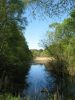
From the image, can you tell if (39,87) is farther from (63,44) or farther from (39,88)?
(63,44)

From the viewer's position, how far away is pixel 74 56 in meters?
42.2

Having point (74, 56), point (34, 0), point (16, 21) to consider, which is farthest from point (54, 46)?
point (34, 0)

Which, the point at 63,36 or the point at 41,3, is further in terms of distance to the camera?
the point at 63,36

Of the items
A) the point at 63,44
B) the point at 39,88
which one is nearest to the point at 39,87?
the point at 39,88

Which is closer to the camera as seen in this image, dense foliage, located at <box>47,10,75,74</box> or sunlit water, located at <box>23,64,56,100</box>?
sunlit water, located at <box>23,64,56,100</box>

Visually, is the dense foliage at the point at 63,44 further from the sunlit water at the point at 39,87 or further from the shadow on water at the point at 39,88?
the sunlit water at the point at 39,87

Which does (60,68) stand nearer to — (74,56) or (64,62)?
(64,62)

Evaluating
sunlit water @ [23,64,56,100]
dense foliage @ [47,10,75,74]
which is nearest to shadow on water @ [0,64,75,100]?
sunlit water @ [23,64,56,100]

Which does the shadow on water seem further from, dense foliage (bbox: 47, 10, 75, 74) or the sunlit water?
dense foliage (bbox: 47, 10, 75, 74)

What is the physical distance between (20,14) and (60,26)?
1301 cm

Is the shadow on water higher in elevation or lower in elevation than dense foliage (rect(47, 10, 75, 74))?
lower

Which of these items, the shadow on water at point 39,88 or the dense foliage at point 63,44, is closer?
the shadow on water at point 39,88

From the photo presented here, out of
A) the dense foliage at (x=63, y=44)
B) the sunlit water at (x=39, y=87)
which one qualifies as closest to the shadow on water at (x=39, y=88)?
the sunlit water at (x=39, y=87)

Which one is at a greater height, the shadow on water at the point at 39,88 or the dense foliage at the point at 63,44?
the dense foliage at the point at 63,44
